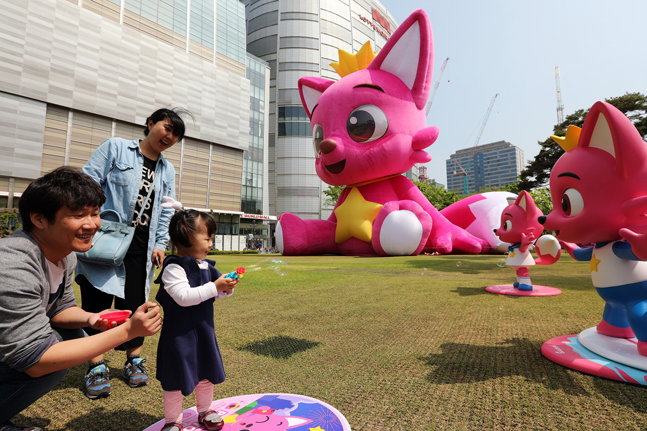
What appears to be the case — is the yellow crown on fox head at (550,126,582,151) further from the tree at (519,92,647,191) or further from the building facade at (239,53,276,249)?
the building facade at (239,53,276,249)

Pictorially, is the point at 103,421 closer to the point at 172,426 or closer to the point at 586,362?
the point at 172,426

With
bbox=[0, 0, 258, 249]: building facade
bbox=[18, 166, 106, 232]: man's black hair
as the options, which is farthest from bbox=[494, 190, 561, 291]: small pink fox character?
bbox=[0, 0, 258, 249]: building facade

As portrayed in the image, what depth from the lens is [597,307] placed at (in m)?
4.07

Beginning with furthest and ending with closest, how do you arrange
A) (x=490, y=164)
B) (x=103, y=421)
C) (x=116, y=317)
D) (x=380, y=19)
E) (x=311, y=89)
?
(x=490, y=164)
(x=380, y=19)
(x=311, y=89)
(x=103, y=421)
(x=116, y=317)

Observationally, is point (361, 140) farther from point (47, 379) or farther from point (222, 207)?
point (222, 207)

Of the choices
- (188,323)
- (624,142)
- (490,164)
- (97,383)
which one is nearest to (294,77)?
(624,142)

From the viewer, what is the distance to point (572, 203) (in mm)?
A: 2678

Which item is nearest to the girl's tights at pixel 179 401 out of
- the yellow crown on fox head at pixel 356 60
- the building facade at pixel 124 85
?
the yellow crown on fox head at pixel 356 60

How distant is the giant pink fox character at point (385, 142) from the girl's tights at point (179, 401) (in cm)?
935

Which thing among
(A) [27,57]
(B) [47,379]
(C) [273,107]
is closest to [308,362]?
(B) [47,379]

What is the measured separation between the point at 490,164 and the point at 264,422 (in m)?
116

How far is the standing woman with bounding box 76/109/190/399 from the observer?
2.39 meters

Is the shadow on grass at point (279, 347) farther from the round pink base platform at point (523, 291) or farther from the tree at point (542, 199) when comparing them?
the tree at point (542, 199)

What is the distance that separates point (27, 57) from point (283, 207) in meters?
25.3
